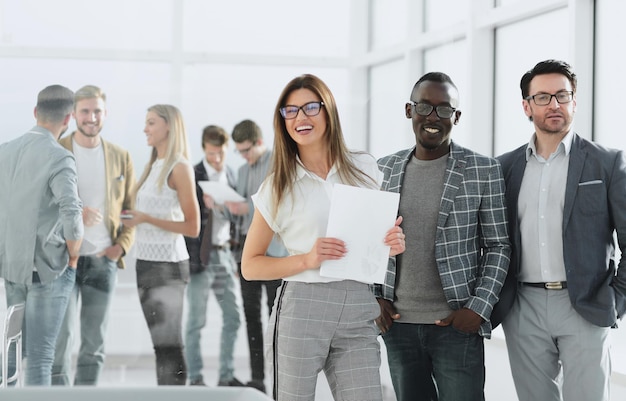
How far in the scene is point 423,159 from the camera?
121 inches

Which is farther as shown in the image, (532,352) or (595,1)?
(595,1)

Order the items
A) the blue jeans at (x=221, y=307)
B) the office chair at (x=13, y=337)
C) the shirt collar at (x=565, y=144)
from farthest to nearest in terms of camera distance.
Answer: the blue jeans at (x=221, y=307) → the office chair at (x=13, y=337) → the shirt collar at (x=565, y=144)

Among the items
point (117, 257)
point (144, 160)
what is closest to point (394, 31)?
point (144, 160)

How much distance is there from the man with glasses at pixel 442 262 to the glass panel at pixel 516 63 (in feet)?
6.38

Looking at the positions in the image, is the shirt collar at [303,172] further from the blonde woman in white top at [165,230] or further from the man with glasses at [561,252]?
the blonde woman in white top at [165,230]

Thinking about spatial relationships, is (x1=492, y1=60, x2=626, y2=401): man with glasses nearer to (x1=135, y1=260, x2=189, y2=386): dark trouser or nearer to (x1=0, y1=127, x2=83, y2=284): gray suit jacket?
(x1=135, y1=260, x2=189, y2=386): dark trouser

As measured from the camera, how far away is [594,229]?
2.92 meters

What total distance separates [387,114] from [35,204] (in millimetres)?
2211

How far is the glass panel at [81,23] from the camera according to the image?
4.95 meters

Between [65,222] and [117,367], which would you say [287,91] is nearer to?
[65,222]

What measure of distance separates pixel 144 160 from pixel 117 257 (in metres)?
0.60

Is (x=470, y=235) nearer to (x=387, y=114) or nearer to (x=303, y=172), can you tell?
(x=303, y=172)

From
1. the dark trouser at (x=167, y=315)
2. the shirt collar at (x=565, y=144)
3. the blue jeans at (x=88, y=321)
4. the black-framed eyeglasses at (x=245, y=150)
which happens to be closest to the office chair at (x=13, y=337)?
the blue jeans at (x=88, y=321)

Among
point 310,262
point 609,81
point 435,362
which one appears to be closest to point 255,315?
point 435,362
